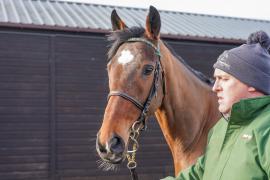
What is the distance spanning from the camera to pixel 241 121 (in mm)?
1854

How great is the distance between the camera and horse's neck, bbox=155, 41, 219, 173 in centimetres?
316

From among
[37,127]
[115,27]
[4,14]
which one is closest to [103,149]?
[115,27]

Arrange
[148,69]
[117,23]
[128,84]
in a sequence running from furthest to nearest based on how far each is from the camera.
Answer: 1. [117,23]
2. [148,69]
3. [128,84]

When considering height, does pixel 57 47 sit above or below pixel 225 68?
below

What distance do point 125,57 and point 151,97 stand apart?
0.36 m

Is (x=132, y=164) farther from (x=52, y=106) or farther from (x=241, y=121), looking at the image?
(x=52, y=106)

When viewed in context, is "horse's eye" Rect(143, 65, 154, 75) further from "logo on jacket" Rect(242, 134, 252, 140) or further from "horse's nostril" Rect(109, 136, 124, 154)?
"logo on jacket" Rect(242, 134, 252, 140)

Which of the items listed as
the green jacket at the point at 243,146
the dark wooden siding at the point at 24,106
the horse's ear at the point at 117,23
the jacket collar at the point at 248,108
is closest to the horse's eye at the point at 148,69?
the horse's ear at the point at 117,23

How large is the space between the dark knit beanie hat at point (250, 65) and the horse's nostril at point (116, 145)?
2.88 feet

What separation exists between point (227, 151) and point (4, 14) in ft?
25.0

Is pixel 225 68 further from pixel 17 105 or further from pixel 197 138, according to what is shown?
pixel 17 105

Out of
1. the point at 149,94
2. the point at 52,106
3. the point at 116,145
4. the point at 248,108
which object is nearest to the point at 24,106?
the point at 52,106

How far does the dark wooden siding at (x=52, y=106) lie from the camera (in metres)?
7.88

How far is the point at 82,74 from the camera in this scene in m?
8.42
